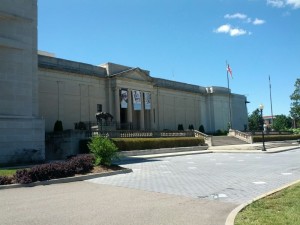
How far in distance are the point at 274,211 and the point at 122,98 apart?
42.8 metres

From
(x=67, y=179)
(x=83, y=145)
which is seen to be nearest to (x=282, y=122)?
(x=83, y=145)

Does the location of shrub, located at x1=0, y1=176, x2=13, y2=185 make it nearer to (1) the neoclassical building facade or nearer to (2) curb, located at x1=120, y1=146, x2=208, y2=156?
(2) curb, located at x1=120, y1=146, x2=208, y2=156

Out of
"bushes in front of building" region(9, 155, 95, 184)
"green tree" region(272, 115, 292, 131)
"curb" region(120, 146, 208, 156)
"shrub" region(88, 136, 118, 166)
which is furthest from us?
"green tree" region(272, 115, 292, 131)

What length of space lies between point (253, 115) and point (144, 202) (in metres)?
135

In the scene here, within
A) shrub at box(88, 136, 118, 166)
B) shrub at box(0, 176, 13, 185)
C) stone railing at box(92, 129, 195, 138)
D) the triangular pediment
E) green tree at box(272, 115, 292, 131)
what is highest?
the triangular pediment

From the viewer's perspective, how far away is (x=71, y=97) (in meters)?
44.8

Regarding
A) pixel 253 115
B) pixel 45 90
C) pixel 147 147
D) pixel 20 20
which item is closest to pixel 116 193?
pixel 20 20

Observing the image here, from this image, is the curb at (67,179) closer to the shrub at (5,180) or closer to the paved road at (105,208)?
the shrub at (5,180)

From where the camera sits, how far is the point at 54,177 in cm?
1497

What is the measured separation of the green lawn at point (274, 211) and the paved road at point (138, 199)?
0.58m

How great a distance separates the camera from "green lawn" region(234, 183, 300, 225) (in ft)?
22.9

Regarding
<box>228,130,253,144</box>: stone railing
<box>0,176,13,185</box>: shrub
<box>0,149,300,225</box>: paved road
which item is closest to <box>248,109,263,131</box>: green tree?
<box>228,130,253,144</box>: stone railing

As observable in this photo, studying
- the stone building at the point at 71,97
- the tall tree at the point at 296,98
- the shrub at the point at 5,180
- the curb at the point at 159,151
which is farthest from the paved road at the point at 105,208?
the tall tree at the point at 296,98

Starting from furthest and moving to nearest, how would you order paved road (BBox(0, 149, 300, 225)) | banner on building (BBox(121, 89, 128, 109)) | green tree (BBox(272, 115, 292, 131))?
1. green tree (BBox(272, 115, 292, 131))
2. banner on building (BBox(121, 89, 128, 109))
3. paved road (BBox(0, 149, 300, 225))
